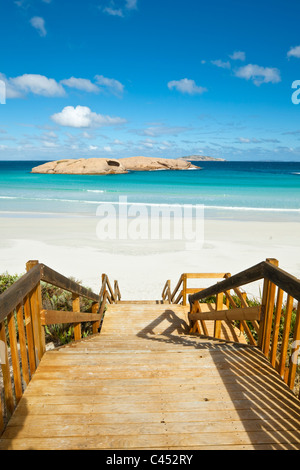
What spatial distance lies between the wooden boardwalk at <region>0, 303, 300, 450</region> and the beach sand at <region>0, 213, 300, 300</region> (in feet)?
21.5

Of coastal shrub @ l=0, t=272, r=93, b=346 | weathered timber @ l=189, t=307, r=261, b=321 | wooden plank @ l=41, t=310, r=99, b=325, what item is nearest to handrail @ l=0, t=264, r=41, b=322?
wooden plank @ l=41, t=310, r=99, b=325

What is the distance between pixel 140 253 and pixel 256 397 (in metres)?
11.5

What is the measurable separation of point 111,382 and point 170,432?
850 mm

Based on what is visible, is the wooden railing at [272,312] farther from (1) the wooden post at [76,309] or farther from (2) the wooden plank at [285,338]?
(1) the wooden post at [76,309]

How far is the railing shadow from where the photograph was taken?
240 centimetres

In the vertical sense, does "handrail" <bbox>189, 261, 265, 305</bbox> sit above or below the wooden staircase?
above

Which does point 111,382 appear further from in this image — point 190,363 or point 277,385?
point 277,385

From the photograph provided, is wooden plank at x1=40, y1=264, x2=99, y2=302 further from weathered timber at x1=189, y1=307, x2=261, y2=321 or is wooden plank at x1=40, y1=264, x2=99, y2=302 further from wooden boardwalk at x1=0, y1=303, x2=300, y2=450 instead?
weathered timber at x1=189, y1=307, x2=261, y2=321

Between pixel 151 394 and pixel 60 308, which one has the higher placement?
pixel 151 394

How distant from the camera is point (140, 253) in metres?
14.3

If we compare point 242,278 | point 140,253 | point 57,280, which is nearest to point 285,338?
point 242,278

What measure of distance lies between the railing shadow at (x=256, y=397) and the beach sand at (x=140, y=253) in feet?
21.5

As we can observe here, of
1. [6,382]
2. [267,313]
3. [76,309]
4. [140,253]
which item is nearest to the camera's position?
[6,382]

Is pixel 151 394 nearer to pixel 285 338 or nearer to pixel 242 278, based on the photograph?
pixel 285 338
